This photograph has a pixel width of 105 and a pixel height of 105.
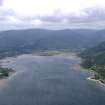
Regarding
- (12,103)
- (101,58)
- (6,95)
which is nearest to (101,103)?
(12,103)

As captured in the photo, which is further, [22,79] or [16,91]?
[22,79]

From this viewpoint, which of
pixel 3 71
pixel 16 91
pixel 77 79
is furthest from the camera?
pixel 3 71

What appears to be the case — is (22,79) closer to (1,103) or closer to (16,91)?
(16,91)

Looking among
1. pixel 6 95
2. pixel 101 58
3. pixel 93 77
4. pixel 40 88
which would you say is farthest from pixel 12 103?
pixel 101 58

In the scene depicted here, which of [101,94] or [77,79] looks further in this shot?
[77,79]

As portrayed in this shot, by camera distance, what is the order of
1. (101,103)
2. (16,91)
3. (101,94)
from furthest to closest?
(16,91) → (101,94) → (101,103)

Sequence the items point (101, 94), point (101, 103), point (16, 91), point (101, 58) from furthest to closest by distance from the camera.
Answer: point (101, 58) → point (16, 91) → point (101, 94) → point (101, 103)

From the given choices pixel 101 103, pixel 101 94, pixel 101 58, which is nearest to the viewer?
pixel 101 103

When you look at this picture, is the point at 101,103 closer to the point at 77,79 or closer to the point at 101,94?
the point at 101,94
